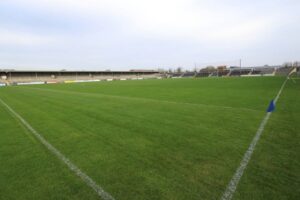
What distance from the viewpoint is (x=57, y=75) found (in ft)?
251

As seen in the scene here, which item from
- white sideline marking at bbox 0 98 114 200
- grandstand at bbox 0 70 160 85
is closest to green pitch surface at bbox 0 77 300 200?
white sideline marking at bbox 0 98 114 200

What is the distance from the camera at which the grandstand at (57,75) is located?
6450 cm

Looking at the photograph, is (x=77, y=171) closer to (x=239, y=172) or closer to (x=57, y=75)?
(x=239, y=172)

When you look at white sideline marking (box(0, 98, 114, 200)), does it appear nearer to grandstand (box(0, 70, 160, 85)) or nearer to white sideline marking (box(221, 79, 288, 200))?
white sideline marking (box(221, 79, 288, 200))

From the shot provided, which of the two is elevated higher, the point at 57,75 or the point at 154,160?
the point at 57,75

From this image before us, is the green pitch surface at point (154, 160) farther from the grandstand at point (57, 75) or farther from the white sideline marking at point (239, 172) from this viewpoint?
the grandstand at point (57, 75)

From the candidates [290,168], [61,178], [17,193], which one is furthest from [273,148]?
[17,193]

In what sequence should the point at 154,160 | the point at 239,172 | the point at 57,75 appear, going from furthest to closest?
the point at 57,75
the point at 154,160
the point at 239,172

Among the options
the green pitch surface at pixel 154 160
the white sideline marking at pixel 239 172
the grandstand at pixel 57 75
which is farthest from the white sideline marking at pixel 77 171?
the grandstand at pixel 57 75

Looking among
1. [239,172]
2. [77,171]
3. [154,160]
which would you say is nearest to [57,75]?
[77,171]

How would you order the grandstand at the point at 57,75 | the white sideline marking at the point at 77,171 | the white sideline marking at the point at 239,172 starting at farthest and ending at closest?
1. the grandstand at the point at 57,75
2. the white sideline marking at the point at 77,171
3. the white sideline marking at the point at 239,172

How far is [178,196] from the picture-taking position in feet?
9.30

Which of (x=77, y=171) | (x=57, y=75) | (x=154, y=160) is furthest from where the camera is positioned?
(x=57, y=75)

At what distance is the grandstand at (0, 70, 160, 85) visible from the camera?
64.5 metres
